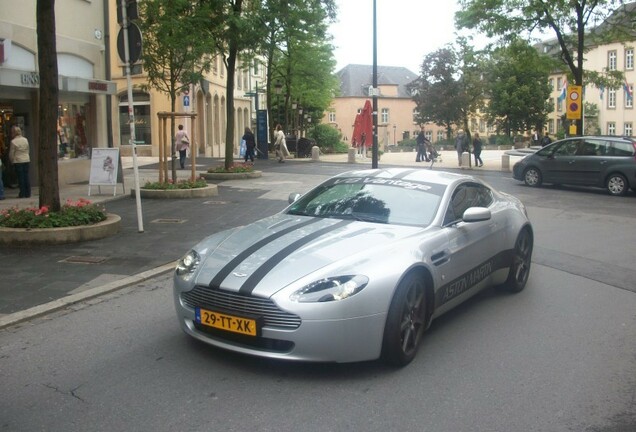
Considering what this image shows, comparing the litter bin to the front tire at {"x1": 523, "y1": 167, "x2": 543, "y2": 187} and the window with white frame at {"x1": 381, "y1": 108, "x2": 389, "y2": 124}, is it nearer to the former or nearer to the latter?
the front tire at {"x1": 523, "y1": 167, "x2": 543, "y2": 187}

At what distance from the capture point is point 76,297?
6.93 m

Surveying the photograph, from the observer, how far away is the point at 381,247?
205 inches

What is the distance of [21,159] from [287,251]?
12.4 metres

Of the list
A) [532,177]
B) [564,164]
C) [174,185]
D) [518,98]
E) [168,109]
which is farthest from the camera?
[518,98]

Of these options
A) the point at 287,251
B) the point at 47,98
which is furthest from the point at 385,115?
the point at 287,251

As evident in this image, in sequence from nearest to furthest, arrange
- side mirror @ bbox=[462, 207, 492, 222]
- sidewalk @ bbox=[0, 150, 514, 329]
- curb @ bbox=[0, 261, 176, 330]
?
1. side mirror @ bbox=[462, 207, 492, 222]
2. curb @ bbox=[0, 261, 176, 330]
3. sidewalk @ bbox=[0, 150, 514, 329]

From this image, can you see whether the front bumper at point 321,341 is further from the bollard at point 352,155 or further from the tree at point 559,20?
the bollard at point 352,155

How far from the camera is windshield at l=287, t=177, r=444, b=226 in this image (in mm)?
6043

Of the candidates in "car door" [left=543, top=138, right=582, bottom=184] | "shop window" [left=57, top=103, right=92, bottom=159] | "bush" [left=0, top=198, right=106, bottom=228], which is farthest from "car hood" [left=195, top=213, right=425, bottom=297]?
"car door" [left=543, top=138, right=582, bottom=184]

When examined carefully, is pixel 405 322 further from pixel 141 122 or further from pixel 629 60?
pixel 629 60

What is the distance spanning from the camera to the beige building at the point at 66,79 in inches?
635

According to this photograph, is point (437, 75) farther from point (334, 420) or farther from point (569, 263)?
point (334, 420)

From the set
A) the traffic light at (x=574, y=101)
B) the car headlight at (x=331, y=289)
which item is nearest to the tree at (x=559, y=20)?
the traffic light at (x=574, y=101)

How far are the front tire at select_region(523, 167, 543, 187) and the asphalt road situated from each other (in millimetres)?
14658
